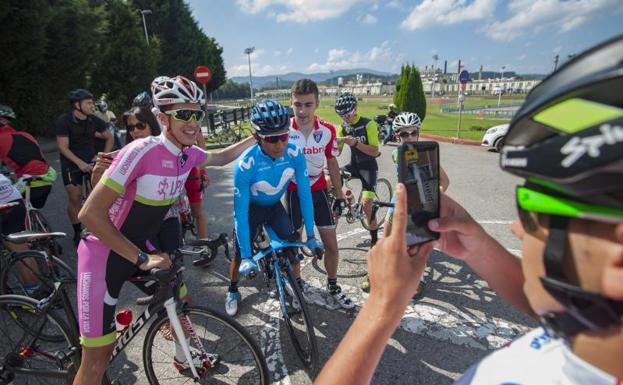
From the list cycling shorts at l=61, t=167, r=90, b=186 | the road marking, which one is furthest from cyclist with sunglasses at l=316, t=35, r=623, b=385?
cycling shorts at l=61, t=167, r=90, b=186

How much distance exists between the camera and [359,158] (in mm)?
5543

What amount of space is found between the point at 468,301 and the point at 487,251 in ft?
10.0

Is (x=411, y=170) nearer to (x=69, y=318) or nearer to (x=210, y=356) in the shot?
(x=210, y=356)

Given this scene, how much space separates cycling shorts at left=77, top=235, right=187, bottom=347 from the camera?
7.41ft

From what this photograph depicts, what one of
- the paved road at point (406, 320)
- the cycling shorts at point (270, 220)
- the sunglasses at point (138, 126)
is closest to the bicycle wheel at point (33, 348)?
the paved road at point (406, 320)

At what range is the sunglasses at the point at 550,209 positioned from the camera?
623mm

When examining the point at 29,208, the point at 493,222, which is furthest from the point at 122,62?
the point at 493,222

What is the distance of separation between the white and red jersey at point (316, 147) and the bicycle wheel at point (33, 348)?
2844 millimetres

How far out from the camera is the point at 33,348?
2.74m

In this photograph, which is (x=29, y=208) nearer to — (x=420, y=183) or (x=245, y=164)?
(x=245, y=164)

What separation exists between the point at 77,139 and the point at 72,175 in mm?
625

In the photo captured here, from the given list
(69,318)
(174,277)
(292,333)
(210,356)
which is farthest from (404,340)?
(69,318)

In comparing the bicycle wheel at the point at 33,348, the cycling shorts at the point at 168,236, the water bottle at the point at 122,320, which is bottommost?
the bicycle wheel at the point at 33,348

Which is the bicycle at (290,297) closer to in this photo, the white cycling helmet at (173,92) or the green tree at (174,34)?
the white cycling helmet at (173,92)
